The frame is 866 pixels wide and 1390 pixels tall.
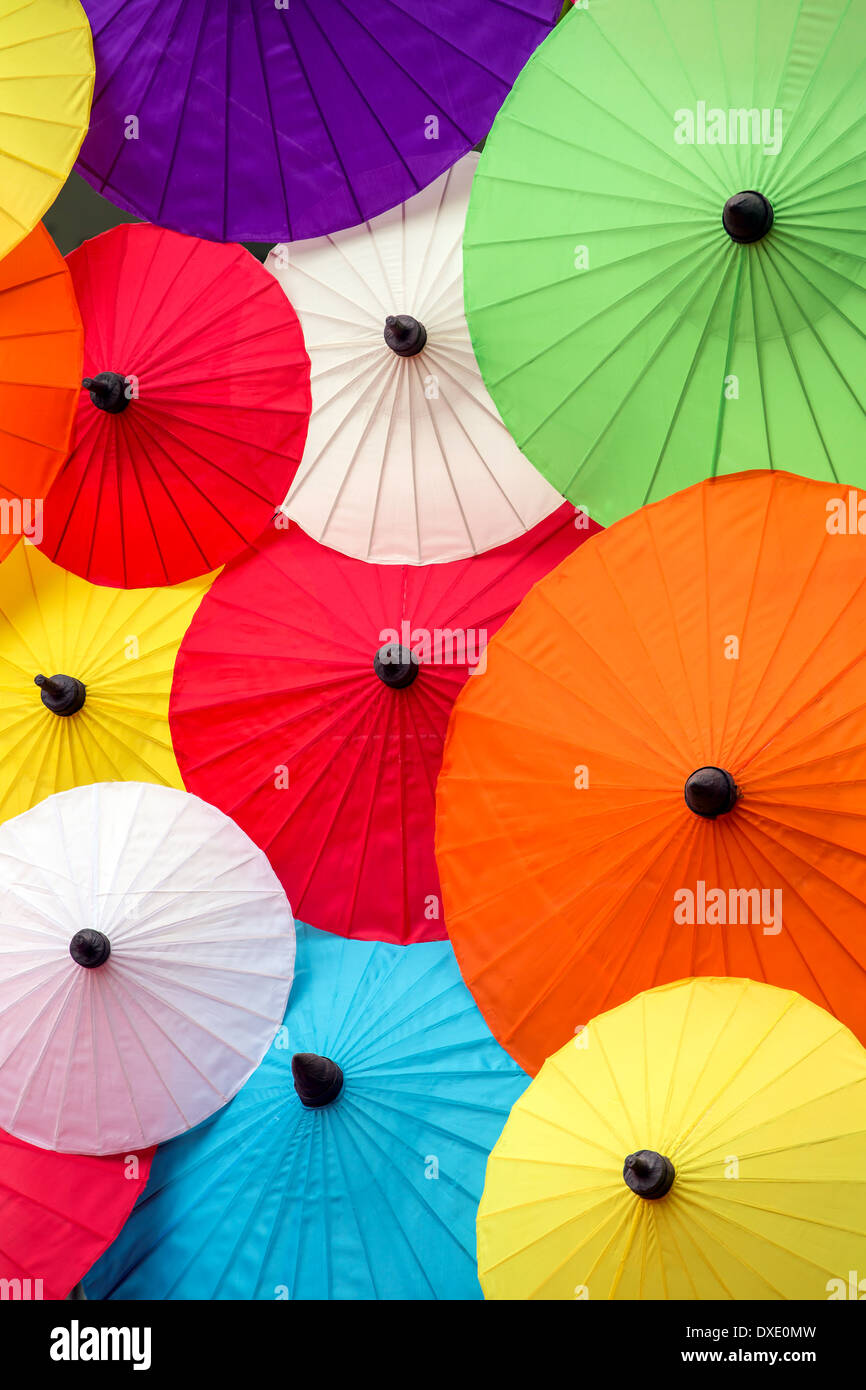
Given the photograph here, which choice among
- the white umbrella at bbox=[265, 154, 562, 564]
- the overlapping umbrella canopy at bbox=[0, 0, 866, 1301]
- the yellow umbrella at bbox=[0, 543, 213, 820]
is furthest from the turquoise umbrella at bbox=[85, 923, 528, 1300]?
the white umbrella at bbox=[265, 154, 562, 564]

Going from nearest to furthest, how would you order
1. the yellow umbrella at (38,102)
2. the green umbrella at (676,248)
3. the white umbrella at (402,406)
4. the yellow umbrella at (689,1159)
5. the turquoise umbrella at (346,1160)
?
the yellow umbrella at (689,1159), the green umbrella at (676,248), the turquoise umbrella at (346,1160), the yellow umbrella at (38,102), the white umbrella at (402,406)

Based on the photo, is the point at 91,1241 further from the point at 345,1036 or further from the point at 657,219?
the point at 657,219

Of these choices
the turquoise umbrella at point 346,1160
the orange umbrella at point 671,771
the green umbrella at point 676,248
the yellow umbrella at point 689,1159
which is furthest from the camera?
the turquoise umbrella at point 346,1160

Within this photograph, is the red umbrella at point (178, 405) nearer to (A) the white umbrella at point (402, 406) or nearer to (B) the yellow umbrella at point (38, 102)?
(A) the white umbrella at point (402, 406)

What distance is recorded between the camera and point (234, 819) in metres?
3.42

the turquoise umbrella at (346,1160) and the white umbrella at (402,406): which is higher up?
the white umbrella at (402,406)

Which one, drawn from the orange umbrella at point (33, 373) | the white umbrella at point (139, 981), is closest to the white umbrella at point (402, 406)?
the orange umbrella at point (33, 373)

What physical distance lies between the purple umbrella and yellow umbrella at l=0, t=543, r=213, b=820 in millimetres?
953

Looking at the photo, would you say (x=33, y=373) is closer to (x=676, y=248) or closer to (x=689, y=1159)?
(x=676, y=248)

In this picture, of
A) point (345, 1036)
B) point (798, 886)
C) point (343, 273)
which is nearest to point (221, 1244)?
point (345, 1036)

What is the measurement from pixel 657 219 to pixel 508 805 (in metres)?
1.22

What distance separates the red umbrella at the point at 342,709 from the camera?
10.7 feet

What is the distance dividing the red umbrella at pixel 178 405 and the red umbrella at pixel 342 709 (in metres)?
0.20

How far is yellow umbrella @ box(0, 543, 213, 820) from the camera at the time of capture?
359 cm
